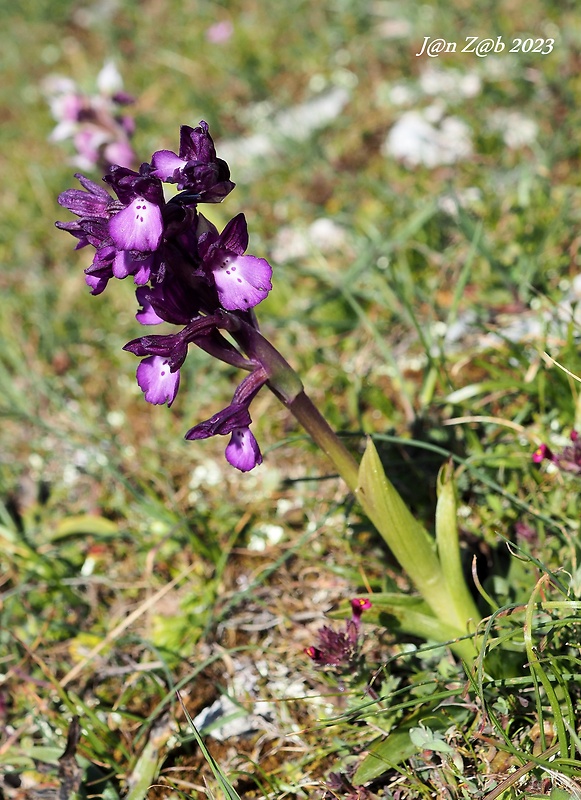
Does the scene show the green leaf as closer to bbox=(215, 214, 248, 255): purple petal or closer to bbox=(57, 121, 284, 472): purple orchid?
bbox=(57, 121, 284, 472): purple orchid

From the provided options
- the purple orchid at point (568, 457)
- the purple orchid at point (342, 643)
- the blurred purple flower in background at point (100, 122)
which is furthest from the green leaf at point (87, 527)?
the blurred purple flower in background at point (100, 122)

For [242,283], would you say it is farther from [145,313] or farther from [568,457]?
[568,457]

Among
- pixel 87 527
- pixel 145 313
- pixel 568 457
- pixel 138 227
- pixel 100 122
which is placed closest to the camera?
pixel 138 227

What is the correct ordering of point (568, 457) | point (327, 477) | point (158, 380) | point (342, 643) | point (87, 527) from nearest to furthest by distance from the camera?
1. point (158, 380)
2. point (342, 643)
3. point (568, 457)
4. point (327, 477)
5. point (87, 527)

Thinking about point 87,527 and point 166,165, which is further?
point 87,527

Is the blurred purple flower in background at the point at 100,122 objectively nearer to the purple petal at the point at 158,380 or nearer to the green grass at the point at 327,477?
the green grass at the point at 327,477

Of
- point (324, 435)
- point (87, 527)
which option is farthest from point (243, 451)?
point (87, 527)

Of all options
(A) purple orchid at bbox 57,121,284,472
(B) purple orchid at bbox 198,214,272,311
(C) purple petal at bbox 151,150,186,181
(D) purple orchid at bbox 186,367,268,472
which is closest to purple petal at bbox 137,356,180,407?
(A) purple orchid at bbox 57,121,284,472

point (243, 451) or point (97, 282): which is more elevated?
Result: point (97, 282)

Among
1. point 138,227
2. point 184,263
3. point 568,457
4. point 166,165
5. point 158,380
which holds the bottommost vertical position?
point 568,457
